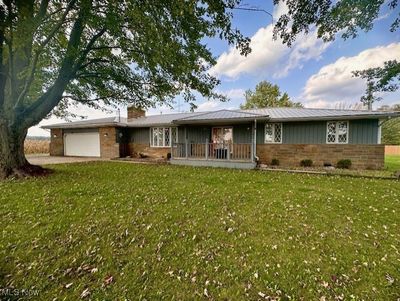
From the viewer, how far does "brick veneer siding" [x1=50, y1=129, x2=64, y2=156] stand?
737 inches

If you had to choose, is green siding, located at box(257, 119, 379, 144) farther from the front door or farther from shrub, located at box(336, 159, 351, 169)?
the front door

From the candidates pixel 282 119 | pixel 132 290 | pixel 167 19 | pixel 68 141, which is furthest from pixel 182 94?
pixel 68 141

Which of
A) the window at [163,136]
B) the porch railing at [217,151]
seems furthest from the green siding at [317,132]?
the window at [163,136]

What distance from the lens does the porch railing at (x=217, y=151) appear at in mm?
11664

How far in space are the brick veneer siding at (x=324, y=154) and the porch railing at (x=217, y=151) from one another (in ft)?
4.79

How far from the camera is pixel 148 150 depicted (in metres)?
16.1

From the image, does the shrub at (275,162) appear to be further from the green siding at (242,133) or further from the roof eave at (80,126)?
the roof eave at (80,126)

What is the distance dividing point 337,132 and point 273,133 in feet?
10.9

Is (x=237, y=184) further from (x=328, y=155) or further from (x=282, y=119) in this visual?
(x=328, y=155)

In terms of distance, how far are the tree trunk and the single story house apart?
567cm

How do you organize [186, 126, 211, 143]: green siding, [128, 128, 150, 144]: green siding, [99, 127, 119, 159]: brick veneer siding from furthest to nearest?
1. [128, 128, 150, 144]: green siding
2. [99, 127, 119, 159]: brick veneer siding
3. [186, 126, 211, 143]: green siding

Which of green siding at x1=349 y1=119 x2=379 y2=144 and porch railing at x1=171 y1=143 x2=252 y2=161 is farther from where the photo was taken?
porch railing at x1=171 y1=143 x2=252 y2=161

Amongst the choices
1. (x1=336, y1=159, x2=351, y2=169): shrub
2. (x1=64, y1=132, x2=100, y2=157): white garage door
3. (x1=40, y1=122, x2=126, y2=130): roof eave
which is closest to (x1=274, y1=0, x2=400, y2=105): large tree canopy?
(x1=336, y1=159, x2=351, y2=169): shrub

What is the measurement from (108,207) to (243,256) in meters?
3.29
